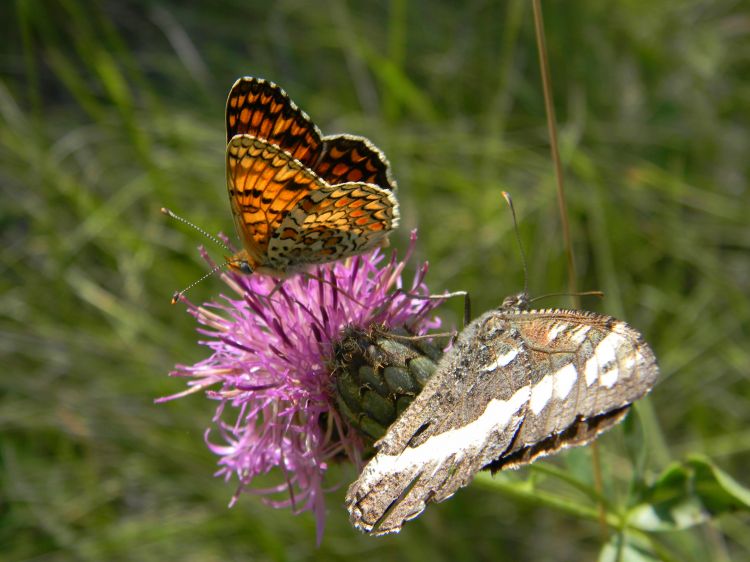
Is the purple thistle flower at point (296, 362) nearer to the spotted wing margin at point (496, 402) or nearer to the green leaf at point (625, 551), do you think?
the spotted wing margin at point (496, 402)

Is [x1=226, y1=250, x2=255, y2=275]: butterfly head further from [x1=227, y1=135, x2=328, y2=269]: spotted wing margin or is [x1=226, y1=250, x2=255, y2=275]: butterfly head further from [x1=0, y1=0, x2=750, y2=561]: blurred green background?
[x1=0, y1=0, x2=750, y2=561]: blurred green background

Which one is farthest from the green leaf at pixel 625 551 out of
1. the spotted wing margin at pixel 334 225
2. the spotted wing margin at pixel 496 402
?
the spotted wing margin at pixel 334 225

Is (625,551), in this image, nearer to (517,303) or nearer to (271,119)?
(517,303)

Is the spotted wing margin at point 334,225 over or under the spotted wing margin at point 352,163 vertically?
under

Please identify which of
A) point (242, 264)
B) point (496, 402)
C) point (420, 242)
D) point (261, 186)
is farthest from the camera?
point (420, 242)

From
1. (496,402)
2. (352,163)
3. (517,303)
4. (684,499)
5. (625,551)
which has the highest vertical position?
(352,163)

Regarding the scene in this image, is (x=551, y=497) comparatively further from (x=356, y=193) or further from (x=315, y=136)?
(x=315, y=136)

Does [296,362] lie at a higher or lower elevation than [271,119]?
lower

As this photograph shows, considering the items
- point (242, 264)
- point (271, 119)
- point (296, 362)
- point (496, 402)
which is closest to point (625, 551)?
point (496, 402)
